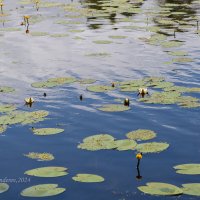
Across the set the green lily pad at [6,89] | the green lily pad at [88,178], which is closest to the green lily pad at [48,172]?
the green lily pad at [88,178]

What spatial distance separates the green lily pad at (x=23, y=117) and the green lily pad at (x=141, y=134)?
2.21 m

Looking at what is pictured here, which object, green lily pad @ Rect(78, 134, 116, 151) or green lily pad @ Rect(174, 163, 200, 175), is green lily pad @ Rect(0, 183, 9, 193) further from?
green lily pad @ Rect(174, 163, 200, 175)

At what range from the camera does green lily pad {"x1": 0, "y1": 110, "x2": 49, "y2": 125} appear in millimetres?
Answer: 9805

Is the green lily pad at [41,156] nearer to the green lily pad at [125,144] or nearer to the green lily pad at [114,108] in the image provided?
the green lily pad at [125,144]

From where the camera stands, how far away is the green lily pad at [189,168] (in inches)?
292

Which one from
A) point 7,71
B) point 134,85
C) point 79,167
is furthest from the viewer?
point 7,71

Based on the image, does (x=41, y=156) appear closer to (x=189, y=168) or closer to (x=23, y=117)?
(x=23, y=117)

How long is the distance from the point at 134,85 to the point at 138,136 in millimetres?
3327

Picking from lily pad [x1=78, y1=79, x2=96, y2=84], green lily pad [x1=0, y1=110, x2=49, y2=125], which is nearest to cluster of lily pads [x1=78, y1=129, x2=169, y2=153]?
green lily pad [x1=0, y1=110, x2=49, y2=125]

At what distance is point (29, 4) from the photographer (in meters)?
27.4

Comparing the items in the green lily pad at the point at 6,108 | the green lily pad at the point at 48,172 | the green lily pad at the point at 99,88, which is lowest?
the green lily pad at the point at 48,172

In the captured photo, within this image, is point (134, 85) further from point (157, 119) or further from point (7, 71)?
point (7, 71)

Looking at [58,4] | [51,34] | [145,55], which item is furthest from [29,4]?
[145,55]

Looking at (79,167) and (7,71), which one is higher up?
(7,71)
